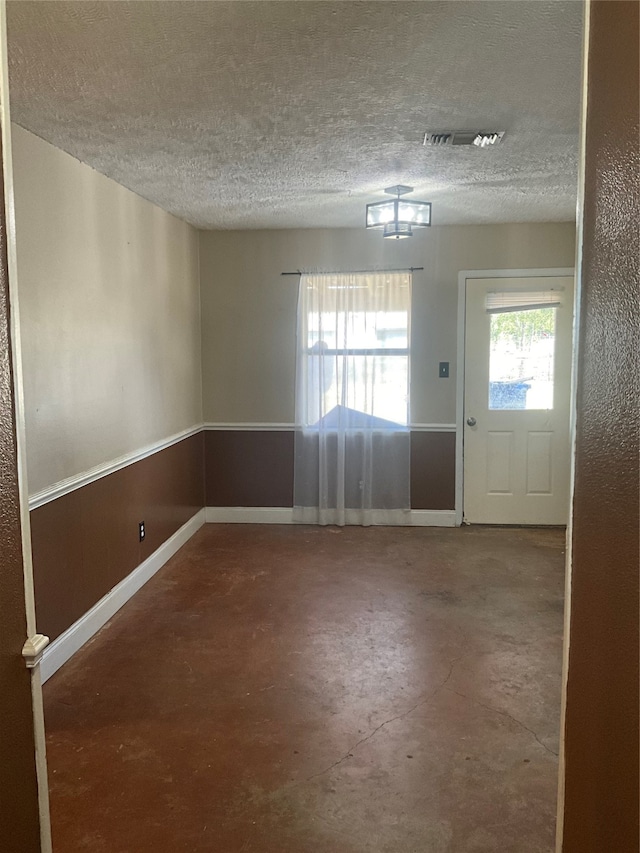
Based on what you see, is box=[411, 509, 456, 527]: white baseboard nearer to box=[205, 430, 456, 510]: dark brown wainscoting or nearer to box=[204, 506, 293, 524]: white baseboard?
box=[205, 430, 456, 510]: dark brown wainscoting

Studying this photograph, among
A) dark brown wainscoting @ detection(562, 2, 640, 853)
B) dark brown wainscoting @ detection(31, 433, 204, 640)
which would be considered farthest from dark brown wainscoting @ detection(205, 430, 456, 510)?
dark brown wainscoting @ detection(562, 2, 640, 853)

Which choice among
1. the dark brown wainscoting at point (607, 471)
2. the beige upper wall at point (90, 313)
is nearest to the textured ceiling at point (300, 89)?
the beige upper wall at point (90, 313)

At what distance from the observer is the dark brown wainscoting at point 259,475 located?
5.19m

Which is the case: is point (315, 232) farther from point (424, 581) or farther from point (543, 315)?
point (424, 581)

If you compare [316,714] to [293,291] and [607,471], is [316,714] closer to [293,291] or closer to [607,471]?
[607,471]

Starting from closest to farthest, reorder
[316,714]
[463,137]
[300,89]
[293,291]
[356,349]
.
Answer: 1. [300,89]
2. [316,714]
3. [463,137]
4. [356,349]
5. [293,291]

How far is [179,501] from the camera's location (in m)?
4.72

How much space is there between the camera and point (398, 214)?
3609 millimetres

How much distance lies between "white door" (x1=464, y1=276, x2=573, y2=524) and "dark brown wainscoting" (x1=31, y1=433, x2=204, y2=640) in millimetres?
2349

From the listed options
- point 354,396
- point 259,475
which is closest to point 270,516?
point 259,475

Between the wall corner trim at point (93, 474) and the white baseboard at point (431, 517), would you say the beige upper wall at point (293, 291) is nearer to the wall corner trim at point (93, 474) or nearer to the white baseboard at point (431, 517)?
the white baseboard at point (431, 517)

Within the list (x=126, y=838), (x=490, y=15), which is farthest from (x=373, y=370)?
(x=126, y=838)

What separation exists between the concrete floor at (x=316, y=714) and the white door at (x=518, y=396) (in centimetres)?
94

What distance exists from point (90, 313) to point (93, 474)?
2.71 ft
